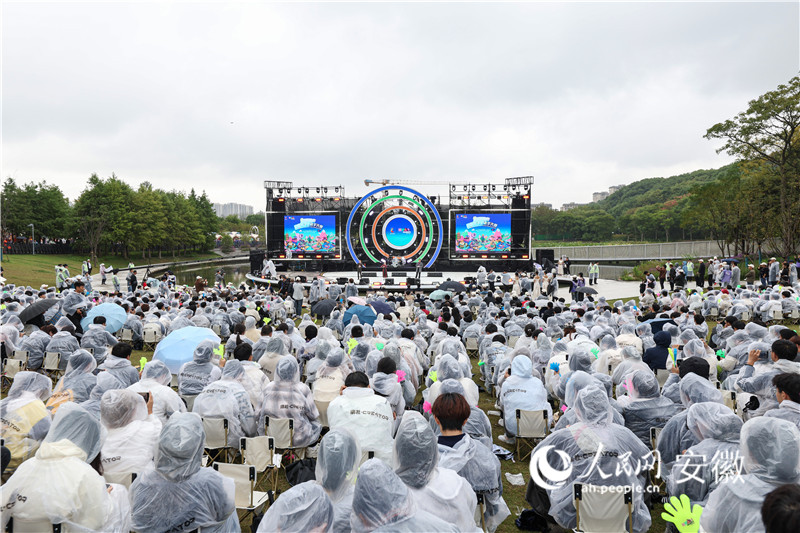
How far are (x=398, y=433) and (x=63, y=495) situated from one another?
189 centimetres

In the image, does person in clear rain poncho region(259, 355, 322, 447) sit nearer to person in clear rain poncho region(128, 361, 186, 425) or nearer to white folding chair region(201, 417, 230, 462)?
white folding chair region(201, 417, 230, 462)

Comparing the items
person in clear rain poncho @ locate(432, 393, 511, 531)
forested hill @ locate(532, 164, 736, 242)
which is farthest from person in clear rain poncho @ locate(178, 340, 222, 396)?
forested hill @ locate(532, 164, 736, 242)

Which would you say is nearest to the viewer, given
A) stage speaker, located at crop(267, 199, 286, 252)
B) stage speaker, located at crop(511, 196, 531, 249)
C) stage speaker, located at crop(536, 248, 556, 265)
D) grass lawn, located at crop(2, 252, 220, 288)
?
stage speaker, located at crop(511, 196, 531, 249)

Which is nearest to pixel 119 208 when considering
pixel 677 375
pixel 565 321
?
pixel 565 321

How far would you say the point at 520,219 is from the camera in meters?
31.2

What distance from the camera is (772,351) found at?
5.92 meters

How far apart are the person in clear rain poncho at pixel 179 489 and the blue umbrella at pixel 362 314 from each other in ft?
26.6

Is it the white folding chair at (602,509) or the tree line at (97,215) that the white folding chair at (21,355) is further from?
the tree line at (97,215)

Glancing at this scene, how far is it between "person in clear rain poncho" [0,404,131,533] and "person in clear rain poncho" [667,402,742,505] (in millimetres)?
3759

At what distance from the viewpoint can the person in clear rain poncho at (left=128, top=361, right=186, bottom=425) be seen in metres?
4.95

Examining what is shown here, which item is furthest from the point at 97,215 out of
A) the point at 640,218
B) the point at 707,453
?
the point at 640,218

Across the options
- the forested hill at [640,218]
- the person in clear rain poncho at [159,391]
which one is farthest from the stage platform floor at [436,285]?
the forested hill at [640,218]

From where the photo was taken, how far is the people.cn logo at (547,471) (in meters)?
3.78

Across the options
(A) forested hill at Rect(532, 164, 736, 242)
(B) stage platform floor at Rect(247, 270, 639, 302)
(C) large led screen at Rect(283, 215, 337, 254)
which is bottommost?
(B) stage platform floor at Rect(247, 270, 639, 302)
